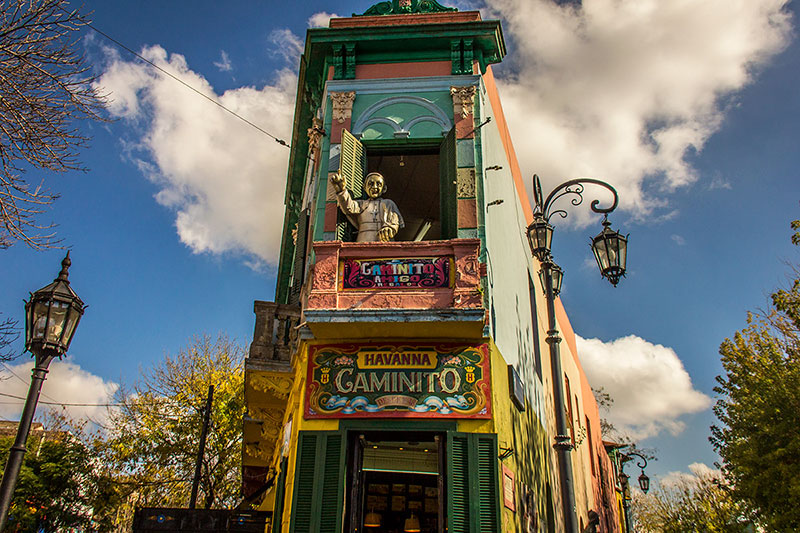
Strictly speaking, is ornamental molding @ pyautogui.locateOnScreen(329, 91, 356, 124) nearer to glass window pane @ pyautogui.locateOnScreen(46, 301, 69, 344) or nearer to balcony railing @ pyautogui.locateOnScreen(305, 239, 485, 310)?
balcony railing @ pyautogui.locateOnScreen(305, 239, 485, 310)

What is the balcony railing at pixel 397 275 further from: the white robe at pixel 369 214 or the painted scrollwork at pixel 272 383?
the painted scrollwork at pixel 272 383

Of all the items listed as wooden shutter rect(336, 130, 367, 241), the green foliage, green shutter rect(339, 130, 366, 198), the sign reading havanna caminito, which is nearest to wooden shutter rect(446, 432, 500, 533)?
the sign reading havanna caminito

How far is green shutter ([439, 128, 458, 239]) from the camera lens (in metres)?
10.1

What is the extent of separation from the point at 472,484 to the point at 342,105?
6713mm

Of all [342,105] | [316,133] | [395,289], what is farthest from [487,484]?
[342,105]

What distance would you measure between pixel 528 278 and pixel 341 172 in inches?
296

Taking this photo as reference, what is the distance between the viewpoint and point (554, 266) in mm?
9609

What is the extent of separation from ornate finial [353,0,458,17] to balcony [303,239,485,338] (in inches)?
232

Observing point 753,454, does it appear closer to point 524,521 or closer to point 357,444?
point 524,521

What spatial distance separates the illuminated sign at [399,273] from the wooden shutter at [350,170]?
111 centimetres

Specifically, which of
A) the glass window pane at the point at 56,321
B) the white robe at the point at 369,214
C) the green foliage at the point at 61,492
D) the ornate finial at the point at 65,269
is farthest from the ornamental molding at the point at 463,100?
the green foliage at the point at 61,492

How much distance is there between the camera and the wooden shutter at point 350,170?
A: 10.3 m

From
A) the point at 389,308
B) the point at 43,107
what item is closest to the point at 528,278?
the point at 389,308

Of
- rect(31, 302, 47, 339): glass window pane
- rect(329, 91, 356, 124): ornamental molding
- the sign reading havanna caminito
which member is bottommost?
rect(31, 302, 47, 339): glass window pane
